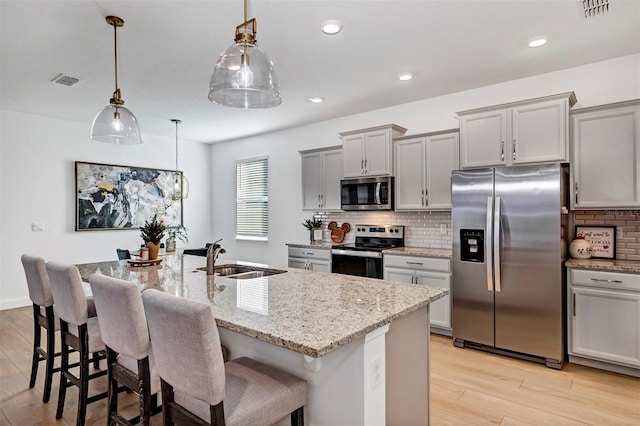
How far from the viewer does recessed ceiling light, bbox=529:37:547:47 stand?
2.96 m

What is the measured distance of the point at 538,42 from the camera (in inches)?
118

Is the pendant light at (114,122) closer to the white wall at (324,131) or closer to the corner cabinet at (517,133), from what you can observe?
the white wall at (324,131)

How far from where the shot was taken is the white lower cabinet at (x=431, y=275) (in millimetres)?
3791

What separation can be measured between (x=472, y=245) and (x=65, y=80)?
4.52m

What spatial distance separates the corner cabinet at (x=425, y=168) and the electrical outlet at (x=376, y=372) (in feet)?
9.41

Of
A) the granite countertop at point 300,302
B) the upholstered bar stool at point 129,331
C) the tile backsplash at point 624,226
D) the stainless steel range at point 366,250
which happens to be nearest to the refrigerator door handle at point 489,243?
the tile backsplash at point 624,226

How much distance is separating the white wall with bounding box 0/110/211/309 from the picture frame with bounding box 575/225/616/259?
18.5 feet

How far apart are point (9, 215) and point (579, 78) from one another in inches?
276

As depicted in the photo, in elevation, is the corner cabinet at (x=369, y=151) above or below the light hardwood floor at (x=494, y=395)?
above

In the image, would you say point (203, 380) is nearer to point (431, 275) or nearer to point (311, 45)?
point (311, 45)

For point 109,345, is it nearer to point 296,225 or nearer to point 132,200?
point 296,225

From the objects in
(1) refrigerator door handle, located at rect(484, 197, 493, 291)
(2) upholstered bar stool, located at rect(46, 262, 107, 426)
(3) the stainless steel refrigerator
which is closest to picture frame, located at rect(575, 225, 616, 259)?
(3) the stainless steel refrigerator

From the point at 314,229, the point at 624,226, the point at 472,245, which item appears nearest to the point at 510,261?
the point at 472,245

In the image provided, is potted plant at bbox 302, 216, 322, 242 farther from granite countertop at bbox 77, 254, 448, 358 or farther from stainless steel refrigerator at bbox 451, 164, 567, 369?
granite countertop at bbox 77, 254, 448, 358
